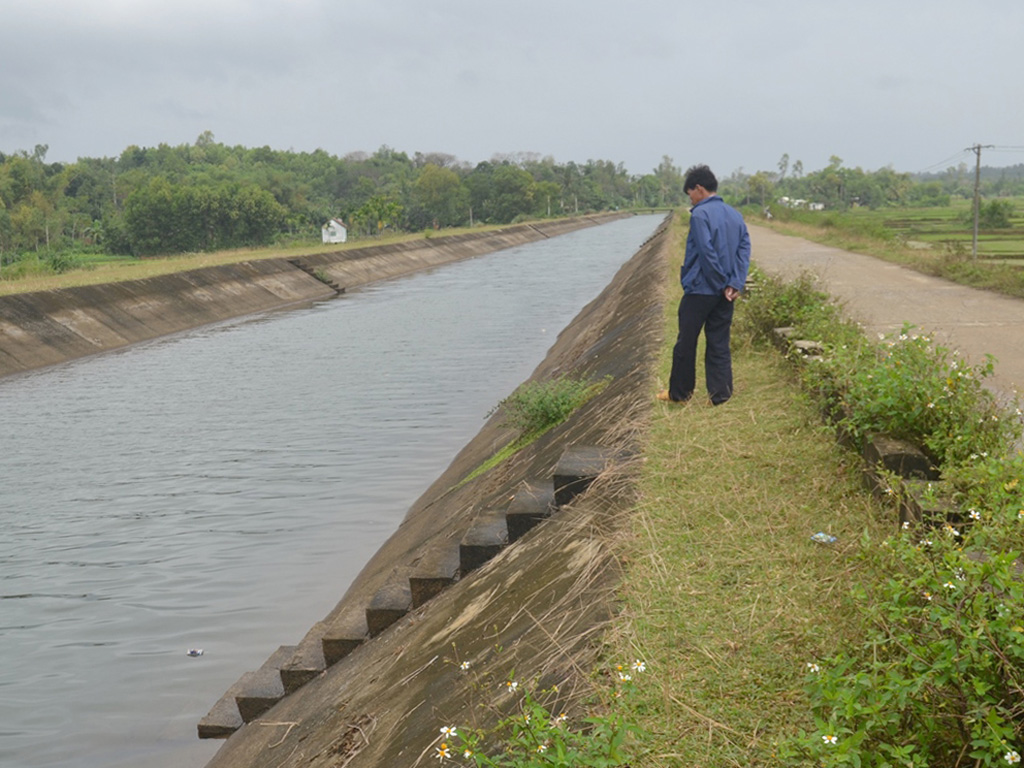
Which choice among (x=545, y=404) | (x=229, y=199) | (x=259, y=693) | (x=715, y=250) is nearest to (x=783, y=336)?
(x=545, y=404)

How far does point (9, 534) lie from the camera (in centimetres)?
1048

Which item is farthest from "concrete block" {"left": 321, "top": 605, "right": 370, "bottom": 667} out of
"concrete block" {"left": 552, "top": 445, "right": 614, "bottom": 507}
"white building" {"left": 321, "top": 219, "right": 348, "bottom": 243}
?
"white building" {"left": 321, "top": 219, "right": 348, "bottom": 243}

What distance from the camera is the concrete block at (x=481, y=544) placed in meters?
6.26

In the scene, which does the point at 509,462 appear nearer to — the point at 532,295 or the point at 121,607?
the point at 121,607

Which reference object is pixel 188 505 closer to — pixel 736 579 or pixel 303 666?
pixel 303 666

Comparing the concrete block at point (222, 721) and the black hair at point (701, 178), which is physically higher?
the black hair at point (701, 178)

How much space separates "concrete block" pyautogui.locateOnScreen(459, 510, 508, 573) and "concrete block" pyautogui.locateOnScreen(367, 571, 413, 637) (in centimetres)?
44

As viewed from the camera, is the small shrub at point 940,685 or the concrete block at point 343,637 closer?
the small shrub at point 940,685

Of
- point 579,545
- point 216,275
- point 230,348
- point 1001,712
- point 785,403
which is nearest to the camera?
point 1001,712

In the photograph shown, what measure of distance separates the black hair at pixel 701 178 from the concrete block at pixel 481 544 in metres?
2.58

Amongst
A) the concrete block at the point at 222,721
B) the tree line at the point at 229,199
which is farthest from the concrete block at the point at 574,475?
the tree line at the point at 229,199

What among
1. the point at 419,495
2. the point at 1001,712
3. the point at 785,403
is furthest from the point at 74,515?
the point at 1001,712

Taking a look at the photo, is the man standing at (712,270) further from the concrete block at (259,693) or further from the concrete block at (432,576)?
the concrete block at (259,693)

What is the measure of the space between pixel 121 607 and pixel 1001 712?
297 inches
